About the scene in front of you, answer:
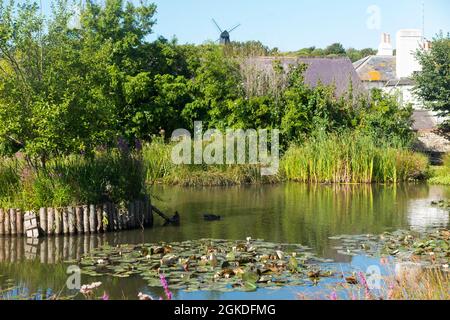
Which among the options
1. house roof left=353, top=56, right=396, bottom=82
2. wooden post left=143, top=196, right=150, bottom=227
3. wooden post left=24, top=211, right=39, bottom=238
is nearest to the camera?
wooden post left=24, top=211, right=39, bottom=238

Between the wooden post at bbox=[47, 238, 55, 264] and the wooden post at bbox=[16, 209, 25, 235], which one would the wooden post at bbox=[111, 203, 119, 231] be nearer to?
the wooden post at bbox=[47, 238, 55, 264]

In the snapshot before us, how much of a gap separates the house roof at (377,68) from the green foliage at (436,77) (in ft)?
48.4

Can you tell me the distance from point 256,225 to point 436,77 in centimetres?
1842

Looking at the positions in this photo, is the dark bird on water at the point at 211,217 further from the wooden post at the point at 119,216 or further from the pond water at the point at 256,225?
the wooden post at the point at 119,216

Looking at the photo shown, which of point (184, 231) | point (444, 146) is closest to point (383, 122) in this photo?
point (444, 146)

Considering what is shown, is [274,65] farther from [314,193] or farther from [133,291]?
[133,291]

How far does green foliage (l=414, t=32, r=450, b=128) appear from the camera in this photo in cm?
3030

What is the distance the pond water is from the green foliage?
27.0 feet

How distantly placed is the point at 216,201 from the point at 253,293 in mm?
10218

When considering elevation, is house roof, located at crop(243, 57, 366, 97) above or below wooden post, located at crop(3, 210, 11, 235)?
above

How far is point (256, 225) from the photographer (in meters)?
14.6

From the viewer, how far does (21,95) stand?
1339 cm

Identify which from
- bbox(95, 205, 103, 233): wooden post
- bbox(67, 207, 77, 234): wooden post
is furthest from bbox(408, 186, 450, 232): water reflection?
bbox(67, 207, 77, 234): wooden post

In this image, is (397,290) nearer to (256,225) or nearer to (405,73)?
(256,225)
